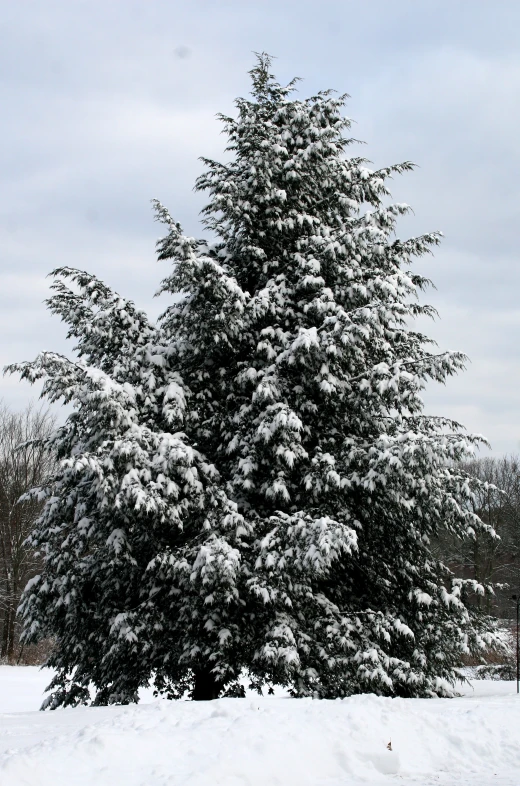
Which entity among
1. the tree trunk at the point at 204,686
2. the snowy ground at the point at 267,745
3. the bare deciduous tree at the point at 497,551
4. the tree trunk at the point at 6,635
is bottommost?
the tree trunk at the point at 6,635

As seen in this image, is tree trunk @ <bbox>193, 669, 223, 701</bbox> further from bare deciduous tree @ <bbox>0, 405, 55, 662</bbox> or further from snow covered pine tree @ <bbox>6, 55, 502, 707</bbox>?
bare deciduous tree @ <bbox>0, 405, 55, 662</bbox>

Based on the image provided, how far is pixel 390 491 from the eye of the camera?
9664mm

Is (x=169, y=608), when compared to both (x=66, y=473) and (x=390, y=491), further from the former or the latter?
(x=390, y=491)

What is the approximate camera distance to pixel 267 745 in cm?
559

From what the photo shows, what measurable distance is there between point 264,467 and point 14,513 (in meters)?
21.8

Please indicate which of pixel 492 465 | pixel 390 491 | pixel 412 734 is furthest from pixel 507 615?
pixel 412 734

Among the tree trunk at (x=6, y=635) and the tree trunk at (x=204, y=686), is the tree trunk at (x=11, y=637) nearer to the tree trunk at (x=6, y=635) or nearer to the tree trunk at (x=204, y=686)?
the tree trunk at (x=6, y=635)

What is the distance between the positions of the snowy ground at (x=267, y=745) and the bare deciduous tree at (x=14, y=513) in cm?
2110

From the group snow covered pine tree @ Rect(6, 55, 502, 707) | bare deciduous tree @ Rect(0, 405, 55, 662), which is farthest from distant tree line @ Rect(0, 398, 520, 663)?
snow covered pine tree @ Rect(6, 55, 502, 707)

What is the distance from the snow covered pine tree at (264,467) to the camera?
914 cm

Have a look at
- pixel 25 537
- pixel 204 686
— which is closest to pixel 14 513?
pixel 25 537

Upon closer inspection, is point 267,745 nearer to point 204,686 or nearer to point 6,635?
point 204,686

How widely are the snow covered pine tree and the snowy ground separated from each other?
2.08 meters

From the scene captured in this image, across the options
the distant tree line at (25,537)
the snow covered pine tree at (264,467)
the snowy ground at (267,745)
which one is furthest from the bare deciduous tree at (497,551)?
the snowy ground at (267,745)
